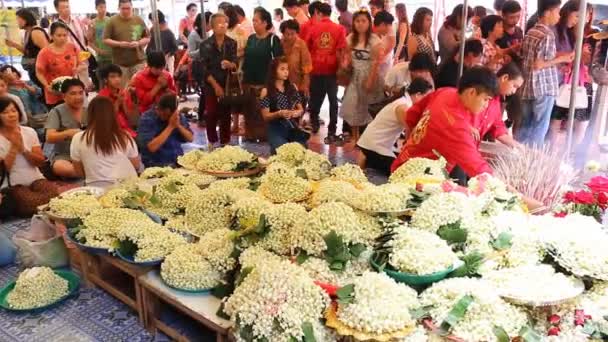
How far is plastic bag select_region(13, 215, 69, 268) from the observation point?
10.3 ft

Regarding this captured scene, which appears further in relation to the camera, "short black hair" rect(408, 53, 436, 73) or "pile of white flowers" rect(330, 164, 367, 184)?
"short black hair" rect(408, 53, 436, 73)

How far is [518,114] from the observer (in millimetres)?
4988

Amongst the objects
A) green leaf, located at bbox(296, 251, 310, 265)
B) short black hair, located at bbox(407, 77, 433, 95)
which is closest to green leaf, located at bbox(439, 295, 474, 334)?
green leaf, located at bbox(296, 251, 310, 265)

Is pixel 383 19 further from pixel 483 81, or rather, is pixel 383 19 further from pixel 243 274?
pixel 243 274

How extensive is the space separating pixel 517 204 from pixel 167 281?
1487 mm

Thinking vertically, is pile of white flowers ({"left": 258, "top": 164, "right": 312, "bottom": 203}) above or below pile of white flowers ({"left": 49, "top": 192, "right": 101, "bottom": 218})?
above

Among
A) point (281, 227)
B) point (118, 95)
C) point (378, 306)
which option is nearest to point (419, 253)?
point (378, 306)

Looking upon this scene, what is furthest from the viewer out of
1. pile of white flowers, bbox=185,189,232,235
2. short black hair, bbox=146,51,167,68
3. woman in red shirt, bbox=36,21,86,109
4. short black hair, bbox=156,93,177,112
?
woman in red shirt, bbox=36,21,86,109

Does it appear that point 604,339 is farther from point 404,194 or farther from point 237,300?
point 237,300

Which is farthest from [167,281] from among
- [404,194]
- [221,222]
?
[404,194]

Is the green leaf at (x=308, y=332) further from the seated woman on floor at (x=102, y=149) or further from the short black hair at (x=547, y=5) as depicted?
the short black hair at (x=547, y=5)

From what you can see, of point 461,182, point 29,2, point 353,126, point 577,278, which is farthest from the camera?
point 29,2

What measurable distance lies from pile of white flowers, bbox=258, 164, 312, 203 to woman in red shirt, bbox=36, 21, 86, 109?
12.5 ft

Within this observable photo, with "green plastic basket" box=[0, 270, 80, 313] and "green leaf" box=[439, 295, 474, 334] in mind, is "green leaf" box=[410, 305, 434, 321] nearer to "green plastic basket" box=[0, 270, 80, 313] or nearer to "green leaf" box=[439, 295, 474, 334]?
"green leaf" box=[439, 295, 474, 334]
